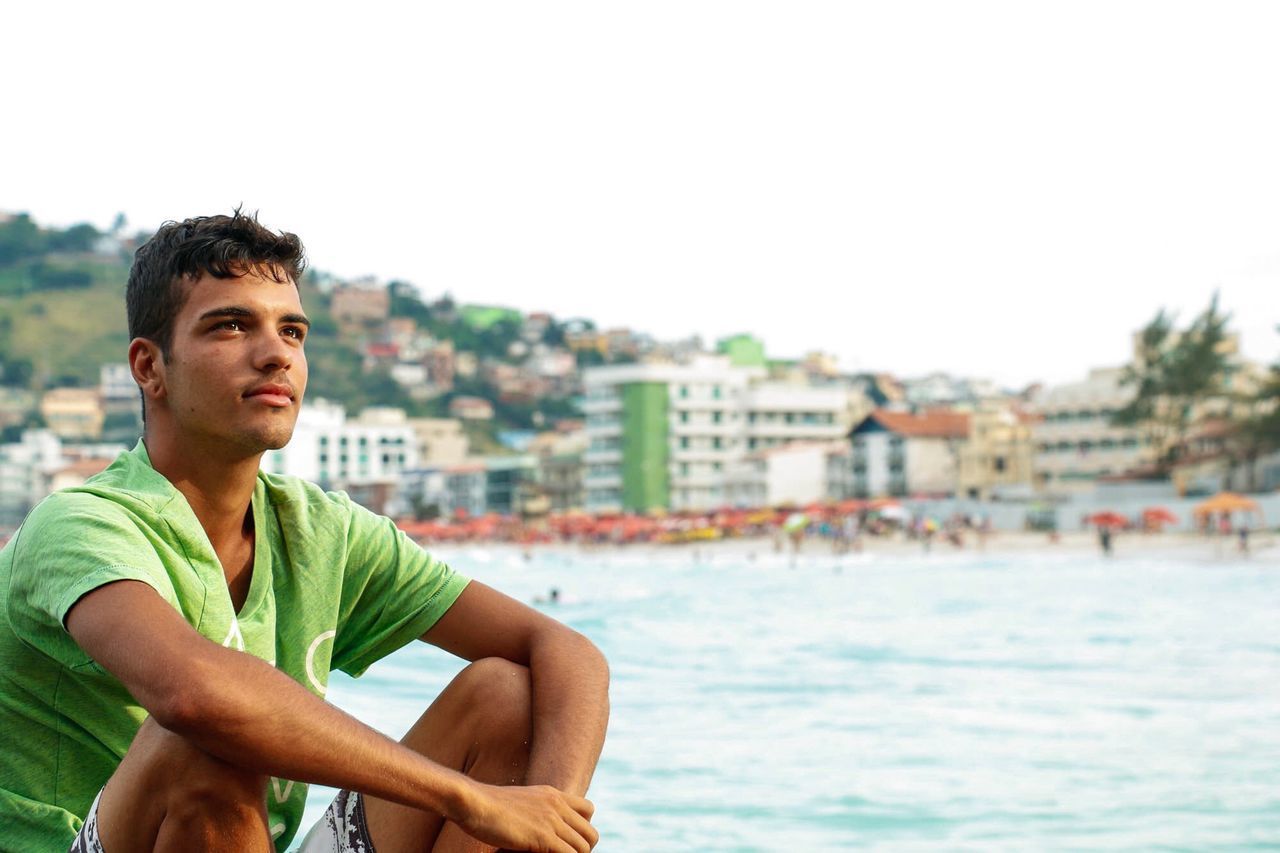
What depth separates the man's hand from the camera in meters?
2.17

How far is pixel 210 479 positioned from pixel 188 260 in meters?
0.29

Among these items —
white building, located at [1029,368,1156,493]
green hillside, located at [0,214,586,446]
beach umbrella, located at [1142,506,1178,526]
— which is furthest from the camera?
green hillside, located at [0,214,586,446]

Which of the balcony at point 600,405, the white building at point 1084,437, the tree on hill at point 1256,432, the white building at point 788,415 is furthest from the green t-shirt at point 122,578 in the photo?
the white building at point 788,415

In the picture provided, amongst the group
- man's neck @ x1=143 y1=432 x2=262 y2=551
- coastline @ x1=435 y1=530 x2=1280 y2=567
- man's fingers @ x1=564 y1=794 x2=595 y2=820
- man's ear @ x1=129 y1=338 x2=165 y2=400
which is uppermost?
man's ear @ x1=129 y1=338 x2=165 y2=400

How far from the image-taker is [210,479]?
7.45 feet

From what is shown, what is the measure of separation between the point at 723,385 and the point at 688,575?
35.7 m

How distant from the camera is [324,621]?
2.37 m

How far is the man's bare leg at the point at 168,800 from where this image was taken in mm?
1973

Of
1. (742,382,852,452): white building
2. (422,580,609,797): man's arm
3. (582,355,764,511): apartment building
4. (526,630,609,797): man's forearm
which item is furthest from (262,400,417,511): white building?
(526,630,609,797): man's forearm

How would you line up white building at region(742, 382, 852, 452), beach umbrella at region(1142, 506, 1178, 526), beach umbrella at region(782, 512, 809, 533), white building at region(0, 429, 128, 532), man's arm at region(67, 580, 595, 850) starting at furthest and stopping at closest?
white building at region(0, 429, 128, 532)
white building at region(742, 382, 852, 452)
beach umbrella at region(782, 512, 809, 533)
beach umbrella at region(1142, 506, 1178, 526)
man's arm at region(67, 580, 595, 850)

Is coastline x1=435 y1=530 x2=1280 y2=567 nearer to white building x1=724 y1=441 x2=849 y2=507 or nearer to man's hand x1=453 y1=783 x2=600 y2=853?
white building x1=724 y1=441 x2=849 y2=507

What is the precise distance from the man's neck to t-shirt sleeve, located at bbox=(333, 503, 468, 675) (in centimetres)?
20

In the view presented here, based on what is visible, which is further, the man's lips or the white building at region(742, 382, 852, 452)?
the white building at region(742, 382, 852, 452)

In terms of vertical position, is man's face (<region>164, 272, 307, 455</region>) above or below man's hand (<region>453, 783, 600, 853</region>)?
above
